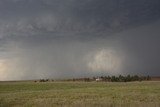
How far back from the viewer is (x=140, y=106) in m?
27.3

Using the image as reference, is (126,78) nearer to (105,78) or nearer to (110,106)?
(105,78)

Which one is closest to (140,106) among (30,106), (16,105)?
(30,106)

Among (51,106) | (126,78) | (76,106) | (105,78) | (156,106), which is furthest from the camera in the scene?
(105,78)

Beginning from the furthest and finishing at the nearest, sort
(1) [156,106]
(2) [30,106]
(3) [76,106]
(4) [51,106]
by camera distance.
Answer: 1. (2) [30,106]
2. (4) [51,106]
3. (3) [76,106]
4. (1) [156,106]

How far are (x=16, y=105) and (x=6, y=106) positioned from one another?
1244 mm

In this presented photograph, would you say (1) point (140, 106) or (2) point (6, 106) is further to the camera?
(2) point (6, 106)

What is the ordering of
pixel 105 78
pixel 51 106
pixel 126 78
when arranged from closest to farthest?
pixel 51 106, pixel 126 78, pixel 105 78

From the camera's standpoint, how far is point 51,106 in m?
30.9

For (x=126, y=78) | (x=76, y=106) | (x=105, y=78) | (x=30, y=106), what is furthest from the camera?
(x=105, y=78)

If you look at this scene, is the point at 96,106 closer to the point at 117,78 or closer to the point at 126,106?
the point at 126,106

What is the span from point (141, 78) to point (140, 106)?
5404 inches

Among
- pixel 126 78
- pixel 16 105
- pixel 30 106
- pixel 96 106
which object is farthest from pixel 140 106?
pixel 126 78

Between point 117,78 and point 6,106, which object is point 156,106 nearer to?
point 6,106

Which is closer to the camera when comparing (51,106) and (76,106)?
(76,106)
